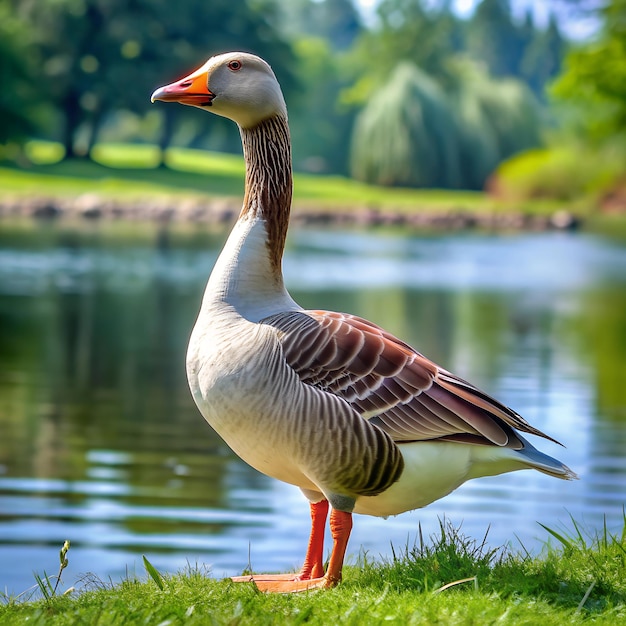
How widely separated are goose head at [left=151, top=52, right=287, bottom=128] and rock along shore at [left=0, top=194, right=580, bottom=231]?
49.2m

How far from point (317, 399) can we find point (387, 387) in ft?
1.04

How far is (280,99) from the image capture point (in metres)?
5.06

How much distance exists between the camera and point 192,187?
67.1 meters

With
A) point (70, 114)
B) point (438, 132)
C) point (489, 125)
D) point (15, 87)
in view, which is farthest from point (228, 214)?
point (70, 114)

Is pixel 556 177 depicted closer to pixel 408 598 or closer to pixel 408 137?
pixel 408 137

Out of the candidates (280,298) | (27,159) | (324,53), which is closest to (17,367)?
(280,298)

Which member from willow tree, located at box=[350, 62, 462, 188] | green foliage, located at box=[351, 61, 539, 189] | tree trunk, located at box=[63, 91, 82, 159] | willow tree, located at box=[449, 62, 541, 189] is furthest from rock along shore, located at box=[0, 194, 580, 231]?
tree trunk, located at box=[63, 91, 82, 159]

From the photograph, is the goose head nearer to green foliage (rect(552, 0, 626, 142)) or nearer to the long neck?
the long neck

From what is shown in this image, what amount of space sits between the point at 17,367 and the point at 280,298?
11981 millimetres

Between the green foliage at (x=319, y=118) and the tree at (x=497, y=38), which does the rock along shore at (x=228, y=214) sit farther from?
the tree at (x=497, y=38)

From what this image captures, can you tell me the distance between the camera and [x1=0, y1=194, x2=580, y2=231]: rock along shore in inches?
2159

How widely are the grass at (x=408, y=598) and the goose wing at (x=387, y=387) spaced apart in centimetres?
57

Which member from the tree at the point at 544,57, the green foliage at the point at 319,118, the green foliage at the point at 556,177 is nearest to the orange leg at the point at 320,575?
the green foliage at the point at 556,177

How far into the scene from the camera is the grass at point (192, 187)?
60688 millimetres
